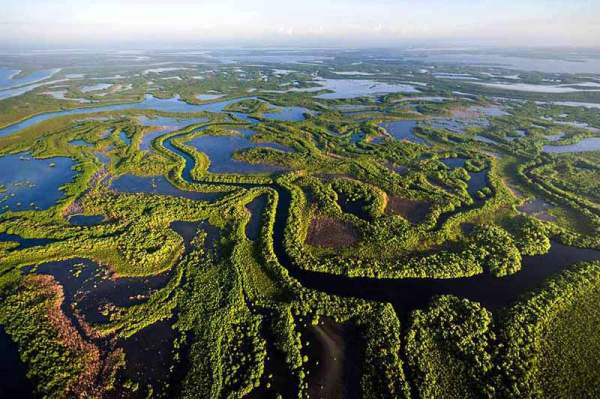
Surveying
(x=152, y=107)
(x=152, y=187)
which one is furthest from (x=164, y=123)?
(x=152, y=187)

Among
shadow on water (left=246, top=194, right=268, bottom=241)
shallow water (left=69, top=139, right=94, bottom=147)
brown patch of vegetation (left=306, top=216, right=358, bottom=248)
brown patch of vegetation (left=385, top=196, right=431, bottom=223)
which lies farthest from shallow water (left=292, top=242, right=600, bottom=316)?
shallow water (left=69, top=139, right=94, bottom=147)

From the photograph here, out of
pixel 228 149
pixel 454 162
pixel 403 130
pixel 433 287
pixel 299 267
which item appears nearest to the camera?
pixel 433 287

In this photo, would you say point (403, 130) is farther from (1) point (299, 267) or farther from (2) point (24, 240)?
(2) point (24, 240)

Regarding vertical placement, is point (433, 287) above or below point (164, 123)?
below

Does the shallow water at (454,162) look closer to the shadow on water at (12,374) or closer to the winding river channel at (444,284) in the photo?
the winding river channel at (444,284)

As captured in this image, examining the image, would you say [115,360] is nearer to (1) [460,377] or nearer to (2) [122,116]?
(1) [460,377]

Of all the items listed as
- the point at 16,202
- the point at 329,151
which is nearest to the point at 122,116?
the point at 16,202
